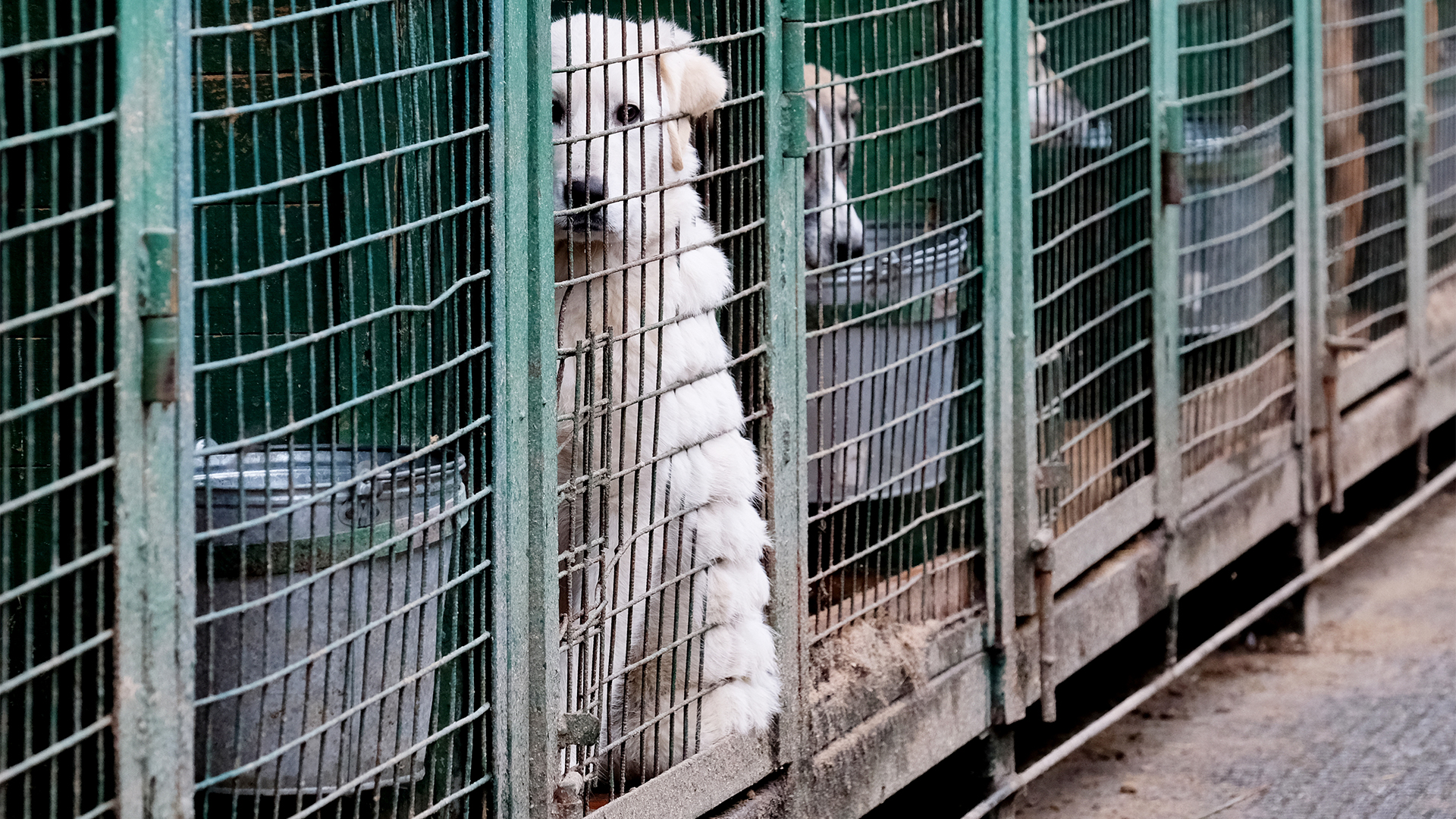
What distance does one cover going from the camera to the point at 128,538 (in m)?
2.07

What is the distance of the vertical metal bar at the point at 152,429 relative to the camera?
6.67 feet

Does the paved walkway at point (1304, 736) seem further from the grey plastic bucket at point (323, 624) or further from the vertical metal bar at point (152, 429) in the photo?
the vertical metal bar at point (152, 429)

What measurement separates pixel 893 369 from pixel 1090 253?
1107 millimetres

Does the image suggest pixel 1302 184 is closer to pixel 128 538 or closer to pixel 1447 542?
pixel 1447 542

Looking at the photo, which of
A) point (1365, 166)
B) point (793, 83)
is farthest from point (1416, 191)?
point (793, 83)

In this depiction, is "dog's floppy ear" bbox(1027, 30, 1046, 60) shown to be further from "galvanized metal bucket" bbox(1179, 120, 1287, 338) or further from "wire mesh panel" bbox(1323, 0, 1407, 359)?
"wire mesh panel" bbox(1323, 0, 1407, 359)

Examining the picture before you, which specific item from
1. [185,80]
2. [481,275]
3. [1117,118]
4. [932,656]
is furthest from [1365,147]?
[185,80]

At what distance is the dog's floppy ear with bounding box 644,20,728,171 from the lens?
340cm

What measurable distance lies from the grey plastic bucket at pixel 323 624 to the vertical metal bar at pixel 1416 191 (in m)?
5.34

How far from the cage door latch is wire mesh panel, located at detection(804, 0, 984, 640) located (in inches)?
75.1

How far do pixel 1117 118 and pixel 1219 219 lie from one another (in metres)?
0.92

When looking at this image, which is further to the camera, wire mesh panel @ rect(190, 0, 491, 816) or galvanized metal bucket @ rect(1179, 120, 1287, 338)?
galvanized metal bucket @ rect(1179, 120, 1287, 338)

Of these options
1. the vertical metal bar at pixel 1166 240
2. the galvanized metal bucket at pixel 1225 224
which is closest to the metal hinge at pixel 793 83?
the vertical metal bar at pixel 1166 240

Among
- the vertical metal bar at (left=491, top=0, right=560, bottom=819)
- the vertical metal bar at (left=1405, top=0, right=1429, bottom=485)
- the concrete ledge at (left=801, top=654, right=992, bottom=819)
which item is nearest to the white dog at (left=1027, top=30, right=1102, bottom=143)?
the concrete ledge at (left=801, top=654, right=992, bottom=819)
